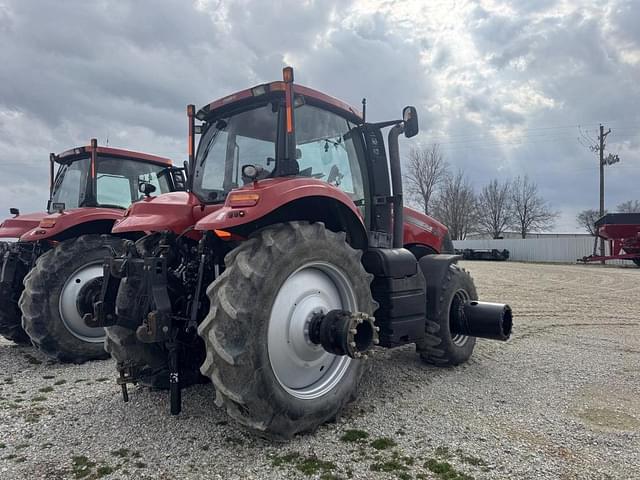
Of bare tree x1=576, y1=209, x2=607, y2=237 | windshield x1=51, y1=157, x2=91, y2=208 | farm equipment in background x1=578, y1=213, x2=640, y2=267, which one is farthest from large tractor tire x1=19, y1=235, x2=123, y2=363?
bare tree x1=576, y1=209, x2=607, y2=237

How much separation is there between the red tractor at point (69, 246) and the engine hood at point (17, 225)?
0.4 inches

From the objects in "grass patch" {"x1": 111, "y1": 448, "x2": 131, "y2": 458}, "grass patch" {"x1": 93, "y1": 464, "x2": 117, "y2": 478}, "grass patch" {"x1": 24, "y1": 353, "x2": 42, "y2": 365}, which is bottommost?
"grass patch" {"x1": 24, "y1": 353, "x2": 42, "y2": 365}

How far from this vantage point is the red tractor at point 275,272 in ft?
9.25

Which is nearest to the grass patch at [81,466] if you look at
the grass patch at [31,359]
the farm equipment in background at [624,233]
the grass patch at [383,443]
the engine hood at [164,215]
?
the engine hood at [164,215]

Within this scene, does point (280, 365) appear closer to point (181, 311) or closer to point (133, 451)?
point (181, 311)

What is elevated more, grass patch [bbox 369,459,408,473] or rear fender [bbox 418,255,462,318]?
rear fender [bbox 418,255,462,318]

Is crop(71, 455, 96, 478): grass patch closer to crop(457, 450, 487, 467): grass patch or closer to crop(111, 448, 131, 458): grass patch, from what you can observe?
crop(111, 448, 131, 458): grass patch

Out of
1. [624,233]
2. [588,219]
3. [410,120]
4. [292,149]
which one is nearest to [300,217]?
[292,149]

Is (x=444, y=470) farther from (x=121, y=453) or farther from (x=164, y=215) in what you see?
(x=164, y=215)

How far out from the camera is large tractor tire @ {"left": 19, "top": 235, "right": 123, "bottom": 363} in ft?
16.7

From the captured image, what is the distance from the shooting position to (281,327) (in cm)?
312

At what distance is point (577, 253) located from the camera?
30.3m

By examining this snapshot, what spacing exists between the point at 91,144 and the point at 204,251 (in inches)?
161

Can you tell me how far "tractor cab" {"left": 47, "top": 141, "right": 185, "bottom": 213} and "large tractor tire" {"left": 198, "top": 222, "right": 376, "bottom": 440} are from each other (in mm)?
3550
